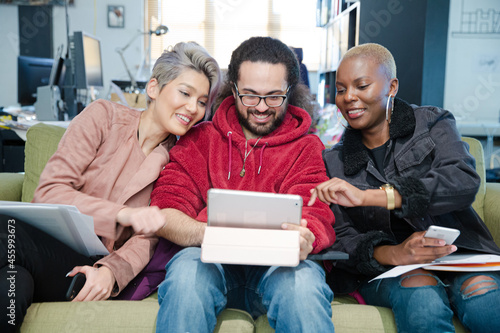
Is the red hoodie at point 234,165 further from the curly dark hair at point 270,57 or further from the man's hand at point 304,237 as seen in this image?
the man's hand at point 304,237

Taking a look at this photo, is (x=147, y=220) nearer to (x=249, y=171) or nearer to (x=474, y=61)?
(x=249, y=171)

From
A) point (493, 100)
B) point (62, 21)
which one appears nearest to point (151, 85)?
point (493, 100)

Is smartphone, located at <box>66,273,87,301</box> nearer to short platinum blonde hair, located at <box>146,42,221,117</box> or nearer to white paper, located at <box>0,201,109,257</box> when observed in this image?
white paper, located at <box>0,201,109,257</box>

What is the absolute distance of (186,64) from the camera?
1.48 m

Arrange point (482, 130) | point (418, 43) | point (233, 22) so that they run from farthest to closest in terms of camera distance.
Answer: point (233, 22), point (482, 130), point (418, 43)

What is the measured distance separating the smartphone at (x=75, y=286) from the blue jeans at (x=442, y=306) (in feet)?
2.74

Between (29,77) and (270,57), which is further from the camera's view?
(29,77)

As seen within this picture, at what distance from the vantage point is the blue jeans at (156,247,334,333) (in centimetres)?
107

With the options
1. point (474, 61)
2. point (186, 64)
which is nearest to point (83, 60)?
point (186, 64)

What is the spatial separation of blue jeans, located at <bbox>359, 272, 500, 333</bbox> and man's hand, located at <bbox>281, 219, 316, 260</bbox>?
29 centimetres

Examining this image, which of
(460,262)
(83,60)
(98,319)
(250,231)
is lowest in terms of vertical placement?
(98,319)

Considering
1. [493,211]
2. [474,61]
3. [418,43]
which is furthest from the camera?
[474,61]

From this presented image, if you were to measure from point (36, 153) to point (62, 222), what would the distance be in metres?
0.60

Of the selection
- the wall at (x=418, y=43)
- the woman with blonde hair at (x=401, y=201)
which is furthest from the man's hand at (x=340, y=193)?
the wall at (x=418, y=43)
